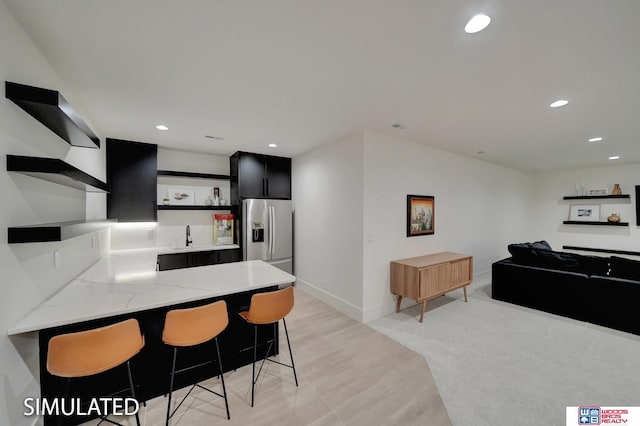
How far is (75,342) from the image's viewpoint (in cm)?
134

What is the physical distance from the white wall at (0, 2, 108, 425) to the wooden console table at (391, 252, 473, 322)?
11.8 feet

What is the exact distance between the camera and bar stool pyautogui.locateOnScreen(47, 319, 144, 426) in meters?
1.32

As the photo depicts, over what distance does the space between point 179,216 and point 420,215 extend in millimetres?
4311

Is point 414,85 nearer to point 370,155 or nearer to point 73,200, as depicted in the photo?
point 370,155

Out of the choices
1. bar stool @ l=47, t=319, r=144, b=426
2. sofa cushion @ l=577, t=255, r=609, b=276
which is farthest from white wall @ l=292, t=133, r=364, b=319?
sofa cushion @ l=577, t=255, r=609, b=276

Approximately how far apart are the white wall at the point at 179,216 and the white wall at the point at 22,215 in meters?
2.20

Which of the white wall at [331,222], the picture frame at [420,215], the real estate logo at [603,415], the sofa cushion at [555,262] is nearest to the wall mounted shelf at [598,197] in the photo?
the sofa cushion at [555,262]

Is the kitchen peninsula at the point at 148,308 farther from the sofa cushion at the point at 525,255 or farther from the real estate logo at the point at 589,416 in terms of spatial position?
the sofa cushion at the point at 525,255

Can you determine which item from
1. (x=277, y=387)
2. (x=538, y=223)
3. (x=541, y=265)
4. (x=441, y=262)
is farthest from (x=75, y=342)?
(x=538, y=223)

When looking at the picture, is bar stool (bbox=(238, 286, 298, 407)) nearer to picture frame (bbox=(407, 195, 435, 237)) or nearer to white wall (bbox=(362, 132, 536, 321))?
white wall (bbox=(362, 132, 536, 321))

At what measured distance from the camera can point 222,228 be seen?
4590 millimetres

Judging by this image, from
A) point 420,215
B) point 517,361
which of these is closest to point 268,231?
point 420,215

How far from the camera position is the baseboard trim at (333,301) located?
11.2 ft

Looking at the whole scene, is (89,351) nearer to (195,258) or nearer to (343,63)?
(343,63)
